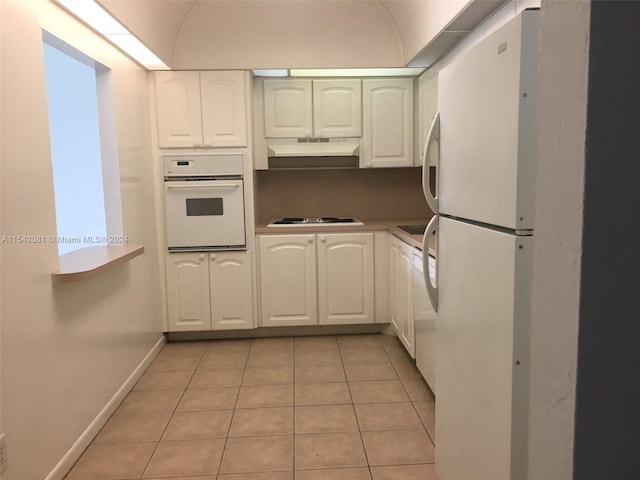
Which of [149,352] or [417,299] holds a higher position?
[417,299]

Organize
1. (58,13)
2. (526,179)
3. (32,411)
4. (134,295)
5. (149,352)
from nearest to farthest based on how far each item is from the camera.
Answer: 1. (526,179)
2. (32,411)
3. (58,13)
4. (134,295)
5. (149,352)

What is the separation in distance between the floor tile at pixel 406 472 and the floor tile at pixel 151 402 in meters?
1.27

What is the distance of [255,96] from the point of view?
3.94m

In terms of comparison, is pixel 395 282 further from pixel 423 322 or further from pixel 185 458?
pixel 185 458

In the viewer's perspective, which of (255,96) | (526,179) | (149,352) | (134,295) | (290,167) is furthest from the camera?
(290,167)

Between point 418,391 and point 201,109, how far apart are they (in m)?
2.50

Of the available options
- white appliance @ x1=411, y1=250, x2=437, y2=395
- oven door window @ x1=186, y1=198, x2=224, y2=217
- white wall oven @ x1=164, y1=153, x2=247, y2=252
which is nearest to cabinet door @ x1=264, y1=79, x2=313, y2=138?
white wall oven @ x1=164, y1=153, x2=247, y2=252

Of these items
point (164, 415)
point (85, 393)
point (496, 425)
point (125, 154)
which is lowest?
point (164, 415)

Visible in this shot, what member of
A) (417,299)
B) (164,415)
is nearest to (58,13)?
(164,415)

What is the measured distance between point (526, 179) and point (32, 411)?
76.5 inches

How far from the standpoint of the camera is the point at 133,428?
8.55ft

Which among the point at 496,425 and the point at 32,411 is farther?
the point at 32,411

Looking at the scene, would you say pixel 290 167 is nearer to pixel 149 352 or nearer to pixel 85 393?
pixel 149 352

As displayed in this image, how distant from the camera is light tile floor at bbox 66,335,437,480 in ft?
7.29
